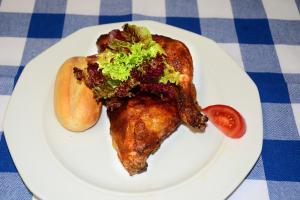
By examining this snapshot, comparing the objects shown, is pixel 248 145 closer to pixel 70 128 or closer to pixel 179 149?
pixel 179 149

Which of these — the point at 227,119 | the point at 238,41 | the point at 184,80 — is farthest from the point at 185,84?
the point at 238,41

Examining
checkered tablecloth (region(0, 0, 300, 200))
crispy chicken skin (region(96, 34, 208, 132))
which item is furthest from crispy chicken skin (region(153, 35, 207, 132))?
checkered tablecloth (region(0, 0, 300, 200))

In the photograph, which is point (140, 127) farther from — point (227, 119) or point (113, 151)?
point (227, 119)

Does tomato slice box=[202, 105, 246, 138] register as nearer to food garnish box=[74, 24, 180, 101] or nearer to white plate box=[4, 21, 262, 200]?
white plate box=[4, 21, 262, 200]

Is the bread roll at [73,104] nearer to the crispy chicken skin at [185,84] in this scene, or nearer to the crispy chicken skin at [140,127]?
the crispy chicken skin at [140,127]

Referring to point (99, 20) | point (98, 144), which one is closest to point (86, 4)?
point (99, 20)

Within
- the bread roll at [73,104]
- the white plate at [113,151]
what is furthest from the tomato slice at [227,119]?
the bread roll at [73,104]
